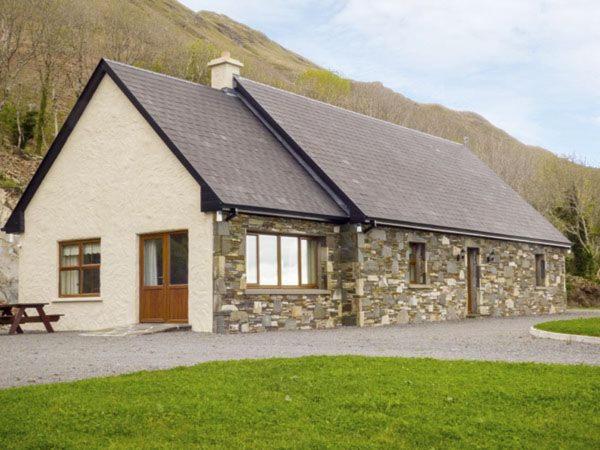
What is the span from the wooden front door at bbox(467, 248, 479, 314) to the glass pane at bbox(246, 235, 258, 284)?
9.45 meters

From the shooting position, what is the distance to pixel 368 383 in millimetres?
8914

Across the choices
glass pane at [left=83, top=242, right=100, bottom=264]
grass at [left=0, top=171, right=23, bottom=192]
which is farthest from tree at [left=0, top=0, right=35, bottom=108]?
glass pane at [left=83, top=242, right=100, bottom=264]

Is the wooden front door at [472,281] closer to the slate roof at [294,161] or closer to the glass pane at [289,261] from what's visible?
the slate roof at [294,161]

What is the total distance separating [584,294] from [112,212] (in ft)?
84.8

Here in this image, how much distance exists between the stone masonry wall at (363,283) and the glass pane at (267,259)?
39 centimetres

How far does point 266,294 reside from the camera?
1873 cm

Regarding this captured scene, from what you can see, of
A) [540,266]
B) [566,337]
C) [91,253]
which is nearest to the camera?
[566,337]

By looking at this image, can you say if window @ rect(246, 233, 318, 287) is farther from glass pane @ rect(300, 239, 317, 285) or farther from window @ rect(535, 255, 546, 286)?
window @ rect(535, 255, 546, 286)

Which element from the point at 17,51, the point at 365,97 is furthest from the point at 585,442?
the point at 365,97

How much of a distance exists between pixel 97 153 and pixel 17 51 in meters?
23.4

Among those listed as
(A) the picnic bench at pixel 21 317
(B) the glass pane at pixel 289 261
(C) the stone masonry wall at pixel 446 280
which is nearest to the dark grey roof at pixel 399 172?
(C) the stone masonry wall at pixel 446 280

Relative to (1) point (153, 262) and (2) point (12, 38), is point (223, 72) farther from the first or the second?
(2) point (12, 38)

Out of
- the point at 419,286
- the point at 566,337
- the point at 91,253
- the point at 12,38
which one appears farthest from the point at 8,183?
the point at 566,337

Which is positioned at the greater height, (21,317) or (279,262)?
(279,262)
